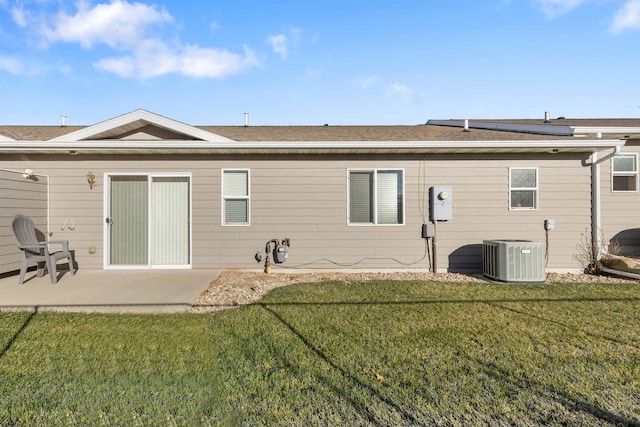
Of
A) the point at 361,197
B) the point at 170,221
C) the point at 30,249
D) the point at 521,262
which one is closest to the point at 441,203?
the point at 361,197

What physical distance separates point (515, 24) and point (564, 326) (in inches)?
287

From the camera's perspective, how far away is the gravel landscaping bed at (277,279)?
4802mm

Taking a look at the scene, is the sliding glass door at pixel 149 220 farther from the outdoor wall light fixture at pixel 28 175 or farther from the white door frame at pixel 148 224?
the outdoor wall light fixture at pixel 28 175

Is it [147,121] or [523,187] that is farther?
[523,187]

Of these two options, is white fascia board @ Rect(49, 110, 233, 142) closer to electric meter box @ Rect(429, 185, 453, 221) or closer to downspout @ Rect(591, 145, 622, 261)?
electric meter box @ Rect(429, 185, 453, 221)

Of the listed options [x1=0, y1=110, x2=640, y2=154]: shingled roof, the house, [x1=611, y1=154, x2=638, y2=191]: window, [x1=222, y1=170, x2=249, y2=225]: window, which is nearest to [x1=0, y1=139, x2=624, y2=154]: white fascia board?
[x1=0, y1=110, x2=640, y2=154]: shingled roof

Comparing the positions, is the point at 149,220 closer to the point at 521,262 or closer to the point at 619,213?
the point at 521,262

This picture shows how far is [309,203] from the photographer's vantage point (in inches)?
269

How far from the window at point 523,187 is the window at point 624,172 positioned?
2746 millimetres

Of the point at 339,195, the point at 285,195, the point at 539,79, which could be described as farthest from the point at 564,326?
the point at 539,79

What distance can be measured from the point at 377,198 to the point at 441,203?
4.25ft

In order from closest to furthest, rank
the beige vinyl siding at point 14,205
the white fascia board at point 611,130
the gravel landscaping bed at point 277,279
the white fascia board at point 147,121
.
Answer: the gravel landscaping bed at point 277,279 < the beige vinyl siding at point 14,205 < the white fascia board at point 147,121 < the white fascia board at point 611,130

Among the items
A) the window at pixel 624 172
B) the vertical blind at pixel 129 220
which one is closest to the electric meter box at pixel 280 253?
the vertical blind at pixel 129 220

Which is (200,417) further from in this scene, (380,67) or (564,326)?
(380,67)
